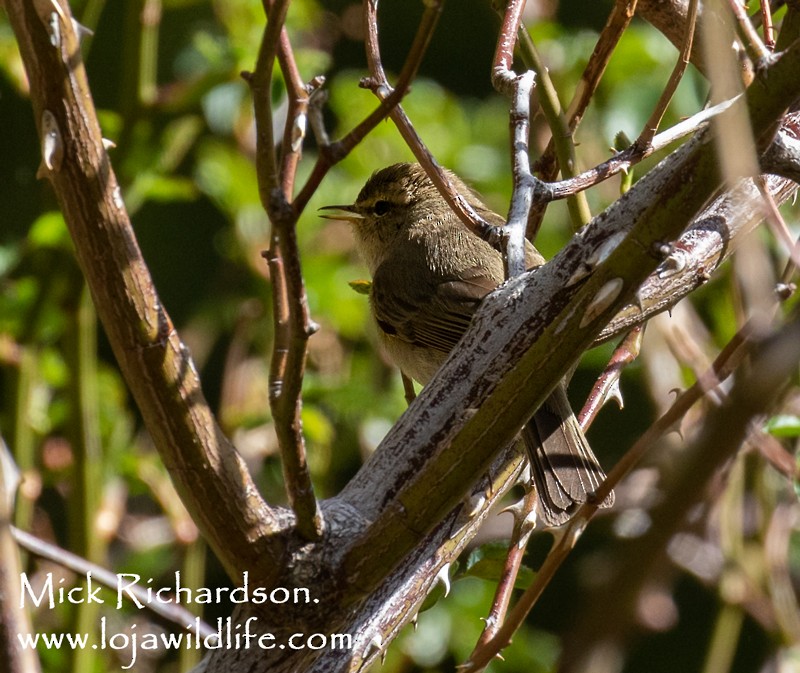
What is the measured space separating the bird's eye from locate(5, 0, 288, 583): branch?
2491 mm

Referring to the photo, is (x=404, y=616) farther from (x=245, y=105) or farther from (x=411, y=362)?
(x=245, y=105)

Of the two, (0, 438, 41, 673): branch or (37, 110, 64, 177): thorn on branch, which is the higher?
(37, 110, 64, 177): thorn on branch

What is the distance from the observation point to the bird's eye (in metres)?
4.03

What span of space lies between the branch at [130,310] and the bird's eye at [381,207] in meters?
2.49

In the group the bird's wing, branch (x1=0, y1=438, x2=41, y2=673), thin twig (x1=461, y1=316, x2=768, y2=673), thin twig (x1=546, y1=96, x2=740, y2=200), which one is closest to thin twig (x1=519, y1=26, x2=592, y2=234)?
thin twig (x1=546, y1=96, x2=740, y2=200)

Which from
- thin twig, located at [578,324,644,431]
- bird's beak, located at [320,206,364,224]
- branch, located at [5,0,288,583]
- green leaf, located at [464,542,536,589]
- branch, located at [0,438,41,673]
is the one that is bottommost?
green leaf, located at [464,542,536,589]

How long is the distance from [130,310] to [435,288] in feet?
6.57

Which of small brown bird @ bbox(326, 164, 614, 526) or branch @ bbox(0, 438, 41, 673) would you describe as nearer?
branch @ bbox(0, 438, 41, 673)

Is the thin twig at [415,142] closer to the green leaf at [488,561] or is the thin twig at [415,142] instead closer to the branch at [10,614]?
the green leaf at [488,561]

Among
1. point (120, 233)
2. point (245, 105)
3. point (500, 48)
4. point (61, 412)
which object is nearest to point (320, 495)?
point (61, 412)

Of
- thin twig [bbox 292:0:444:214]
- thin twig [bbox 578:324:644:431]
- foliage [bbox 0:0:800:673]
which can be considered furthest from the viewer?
foliage [bbox 0:0:800:673]

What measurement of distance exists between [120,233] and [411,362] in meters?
2.05

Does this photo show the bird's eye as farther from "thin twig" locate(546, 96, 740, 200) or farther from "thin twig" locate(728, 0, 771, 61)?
"thin twig" locate(728, 0, 771, 61)

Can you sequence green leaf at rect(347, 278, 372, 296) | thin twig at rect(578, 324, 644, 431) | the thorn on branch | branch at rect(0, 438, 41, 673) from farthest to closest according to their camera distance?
1. green leaf at rect(347, 278, 372, 296)
2. thin twig at rect(578, 324, 644, 431)
3. branch at rect(0, 438, 41, 673)
4. the thorn on branch
